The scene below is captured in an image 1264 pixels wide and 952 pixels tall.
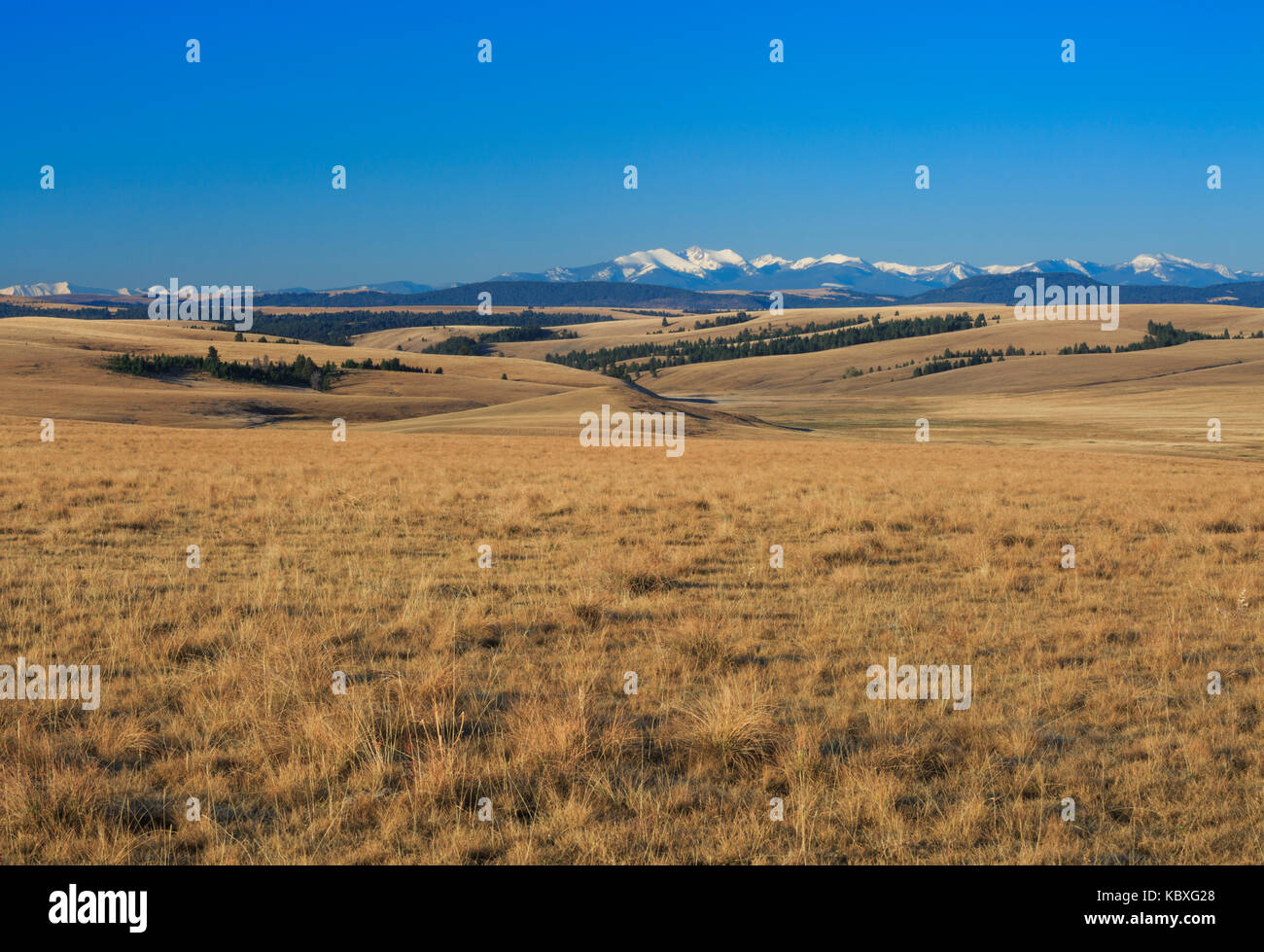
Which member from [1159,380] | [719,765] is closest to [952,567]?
[719,765]

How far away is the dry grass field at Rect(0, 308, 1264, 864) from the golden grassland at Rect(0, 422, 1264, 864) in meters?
0.03

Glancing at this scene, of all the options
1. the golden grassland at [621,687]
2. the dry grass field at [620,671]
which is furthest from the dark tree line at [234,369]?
the golden grassland at [621,687]

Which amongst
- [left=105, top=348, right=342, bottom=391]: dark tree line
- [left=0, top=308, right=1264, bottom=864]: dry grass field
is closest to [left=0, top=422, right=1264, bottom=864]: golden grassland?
[left=0, top=308, right=1264, bottom=864]: dry grass field

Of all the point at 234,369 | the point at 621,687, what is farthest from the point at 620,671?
the point at 234,369

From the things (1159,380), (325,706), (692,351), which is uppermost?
(692,351)

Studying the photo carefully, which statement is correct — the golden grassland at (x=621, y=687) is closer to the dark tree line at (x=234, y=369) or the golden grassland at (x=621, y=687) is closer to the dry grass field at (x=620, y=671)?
the dry grass field at (x=620, y=671)

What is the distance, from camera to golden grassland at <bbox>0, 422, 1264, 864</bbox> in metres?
5.25

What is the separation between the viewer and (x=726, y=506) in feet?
64.6

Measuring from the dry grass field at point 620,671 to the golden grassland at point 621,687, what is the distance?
0.03 metres

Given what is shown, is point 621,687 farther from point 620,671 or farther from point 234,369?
point 234,369

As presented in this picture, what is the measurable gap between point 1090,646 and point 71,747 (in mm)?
8818

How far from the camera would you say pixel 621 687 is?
25.8 feet
